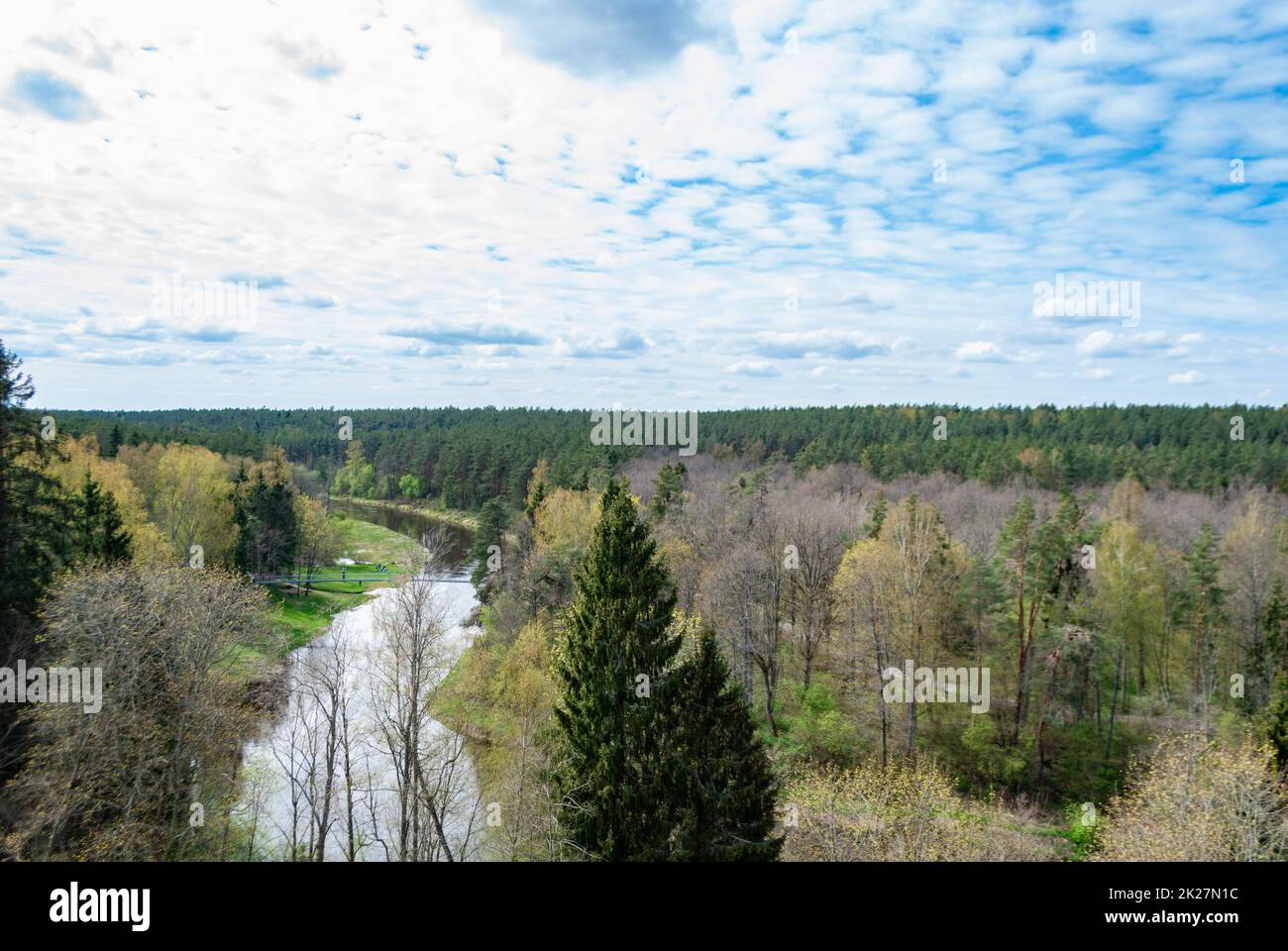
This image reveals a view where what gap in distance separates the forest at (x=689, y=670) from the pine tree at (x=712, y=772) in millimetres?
86

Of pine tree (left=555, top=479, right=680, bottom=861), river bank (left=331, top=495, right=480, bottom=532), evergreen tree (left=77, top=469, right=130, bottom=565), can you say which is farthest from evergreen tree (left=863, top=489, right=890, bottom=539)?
river bank (left=331, top=495, right=480, bottom=532)

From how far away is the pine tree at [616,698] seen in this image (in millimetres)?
18312

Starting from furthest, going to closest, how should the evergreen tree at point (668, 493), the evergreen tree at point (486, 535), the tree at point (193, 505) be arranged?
the evergreen tree at point (668, 493), the tree at point (193, 505), the evergreen tree at point (486, 535)

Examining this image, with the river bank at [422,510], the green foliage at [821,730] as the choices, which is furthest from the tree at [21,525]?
the river bank at [422,510]

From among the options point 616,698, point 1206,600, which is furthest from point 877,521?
point 616,698

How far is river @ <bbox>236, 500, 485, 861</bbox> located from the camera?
19875 millimetres

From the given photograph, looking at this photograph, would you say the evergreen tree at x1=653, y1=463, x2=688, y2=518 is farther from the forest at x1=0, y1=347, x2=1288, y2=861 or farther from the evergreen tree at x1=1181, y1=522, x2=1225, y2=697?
the evergreen tree at x1=1181, y1=522, x2=1225, y2=697

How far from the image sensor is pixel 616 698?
19.4 meters

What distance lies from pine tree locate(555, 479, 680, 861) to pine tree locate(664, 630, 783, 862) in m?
0.46

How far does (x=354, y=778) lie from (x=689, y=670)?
1423 centimetres

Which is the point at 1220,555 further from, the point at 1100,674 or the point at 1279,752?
the point at 1279,752

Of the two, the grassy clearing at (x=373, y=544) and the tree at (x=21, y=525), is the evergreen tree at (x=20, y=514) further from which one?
the grassy clearing at (x=373, y=544)
